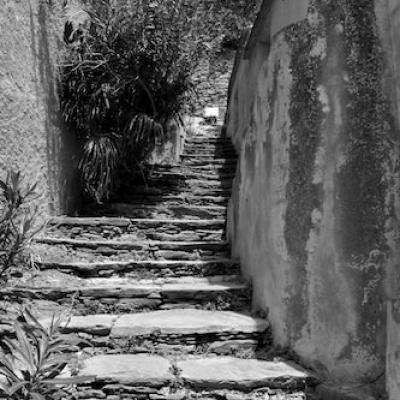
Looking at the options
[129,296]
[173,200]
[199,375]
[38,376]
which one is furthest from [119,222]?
[38,376]

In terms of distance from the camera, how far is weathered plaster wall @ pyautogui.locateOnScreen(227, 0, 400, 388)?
2.54 meters

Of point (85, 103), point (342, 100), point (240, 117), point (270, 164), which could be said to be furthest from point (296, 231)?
point (240, 117)

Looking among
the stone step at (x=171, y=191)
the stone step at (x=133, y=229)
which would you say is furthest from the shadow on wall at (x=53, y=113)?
the stone step at (x=171, y=191)

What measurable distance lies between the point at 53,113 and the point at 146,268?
2109 millimetres

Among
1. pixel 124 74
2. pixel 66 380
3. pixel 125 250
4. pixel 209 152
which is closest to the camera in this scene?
pixel 66 380

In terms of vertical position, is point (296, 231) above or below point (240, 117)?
below

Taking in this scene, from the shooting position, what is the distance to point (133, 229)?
4812 mm

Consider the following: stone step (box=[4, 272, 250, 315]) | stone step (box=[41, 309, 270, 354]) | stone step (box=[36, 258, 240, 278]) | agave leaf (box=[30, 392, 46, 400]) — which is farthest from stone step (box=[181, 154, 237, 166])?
agave leaf (box=[30, 392, 46, 400])

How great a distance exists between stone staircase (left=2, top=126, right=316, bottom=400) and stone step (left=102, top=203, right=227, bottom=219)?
0.06 m

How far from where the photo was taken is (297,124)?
9.16 ft

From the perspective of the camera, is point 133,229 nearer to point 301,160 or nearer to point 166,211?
point 166,211

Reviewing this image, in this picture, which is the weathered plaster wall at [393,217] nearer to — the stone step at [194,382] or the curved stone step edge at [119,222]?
the stone step at [194,382]

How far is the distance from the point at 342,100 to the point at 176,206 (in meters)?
3.30

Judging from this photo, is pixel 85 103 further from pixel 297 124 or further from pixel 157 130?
pixel 297 124
